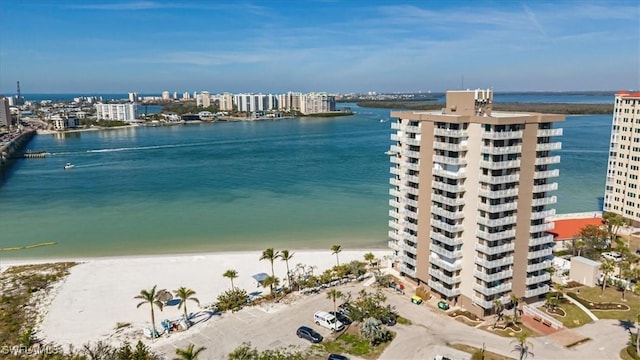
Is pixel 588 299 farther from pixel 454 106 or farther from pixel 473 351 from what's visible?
pixel 454 106

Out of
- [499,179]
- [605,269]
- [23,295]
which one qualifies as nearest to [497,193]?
[499,179]

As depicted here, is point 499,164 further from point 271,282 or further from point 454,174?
point 271,282

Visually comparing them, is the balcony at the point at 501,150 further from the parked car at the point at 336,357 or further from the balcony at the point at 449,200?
the parked car at the point at 336,357

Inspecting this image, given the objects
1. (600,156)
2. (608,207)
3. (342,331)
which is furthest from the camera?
(600,156)

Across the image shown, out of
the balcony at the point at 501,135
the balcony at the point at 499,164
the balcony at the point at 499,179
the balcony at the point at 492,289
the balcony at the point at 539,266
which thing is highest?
the balcony at the point at 501,135

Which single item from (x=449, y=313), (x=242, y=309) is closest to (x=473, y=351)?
(x=449, y=313)

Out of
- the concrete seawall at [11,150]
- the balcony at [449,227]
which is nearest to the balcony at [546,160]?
the balcony at [449,227]

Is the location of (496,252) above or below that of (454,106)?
below
